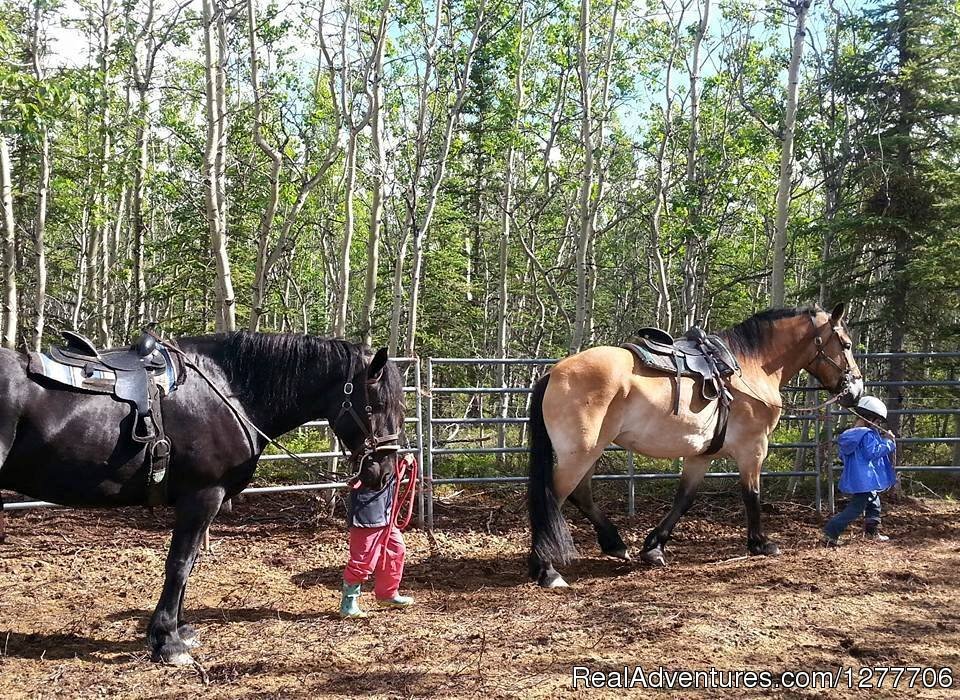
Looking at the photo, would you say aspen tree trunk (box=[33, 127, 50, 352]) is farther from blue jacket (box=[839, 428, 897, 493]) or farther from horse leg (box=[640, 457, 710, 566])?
blue jacket (box=[839, 428, 897, 493])

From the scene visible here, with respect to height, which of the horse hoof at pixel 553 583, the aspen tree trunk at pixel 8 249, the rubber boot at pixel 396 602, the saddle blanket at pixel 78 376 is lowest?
the rubber boot at pixel 396 602

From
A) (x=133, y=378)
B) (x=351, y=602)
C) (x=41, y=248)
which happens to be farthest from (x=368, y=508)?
(x=41, y=248)

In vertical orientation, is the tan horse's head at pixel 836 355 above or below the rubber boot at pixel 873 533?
above

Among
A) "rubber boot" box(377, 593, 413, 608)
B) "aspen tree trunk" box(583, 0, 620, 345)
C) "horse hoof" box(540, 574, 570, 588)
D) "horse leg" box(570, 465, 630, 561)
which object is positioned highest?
"aspen tree trunk" box(583, 0, 620, 345)

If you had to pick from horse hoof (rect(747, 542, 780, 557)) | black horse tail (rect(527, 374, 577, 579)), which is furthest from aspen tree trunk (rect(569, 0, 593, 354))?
black horse tail (rect(527, 374, 577, 579))

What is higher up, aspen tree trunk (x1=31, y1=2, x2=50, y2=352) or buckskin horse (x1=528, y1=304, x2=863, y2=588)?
aspen tree trunk (x1=31, y1=2, x2=50, y2=352)

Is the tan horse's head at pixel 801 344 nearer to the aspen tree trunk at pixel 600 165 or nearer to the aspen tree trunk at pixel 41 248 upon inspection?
the aspen tree trunk at pixel 600 165

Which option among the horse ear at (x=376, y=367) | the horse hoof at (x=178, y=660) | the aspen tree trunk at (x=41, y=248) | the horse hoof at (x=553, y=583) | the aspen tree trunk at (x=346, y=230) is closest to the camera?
the horse hoof at (x=178, y=660)

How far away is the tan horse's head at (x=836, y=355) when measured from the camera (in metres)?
6.12

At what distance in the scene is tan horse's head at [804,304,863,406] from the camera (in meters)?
6.12

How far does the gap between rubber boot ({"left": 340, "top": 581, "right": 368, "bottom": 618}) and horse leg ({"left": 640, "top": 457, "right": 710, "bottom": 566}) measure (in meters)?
2.38

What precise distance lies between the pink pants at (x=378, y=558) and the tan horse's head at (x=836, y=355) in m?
3.88

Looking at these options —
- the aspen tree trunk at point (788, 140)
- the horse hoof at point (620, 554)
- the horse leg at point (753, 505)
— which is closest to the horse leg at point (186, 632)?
the horse hoof at point (620, 554)

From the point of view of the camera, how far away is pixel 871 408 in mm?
5980
